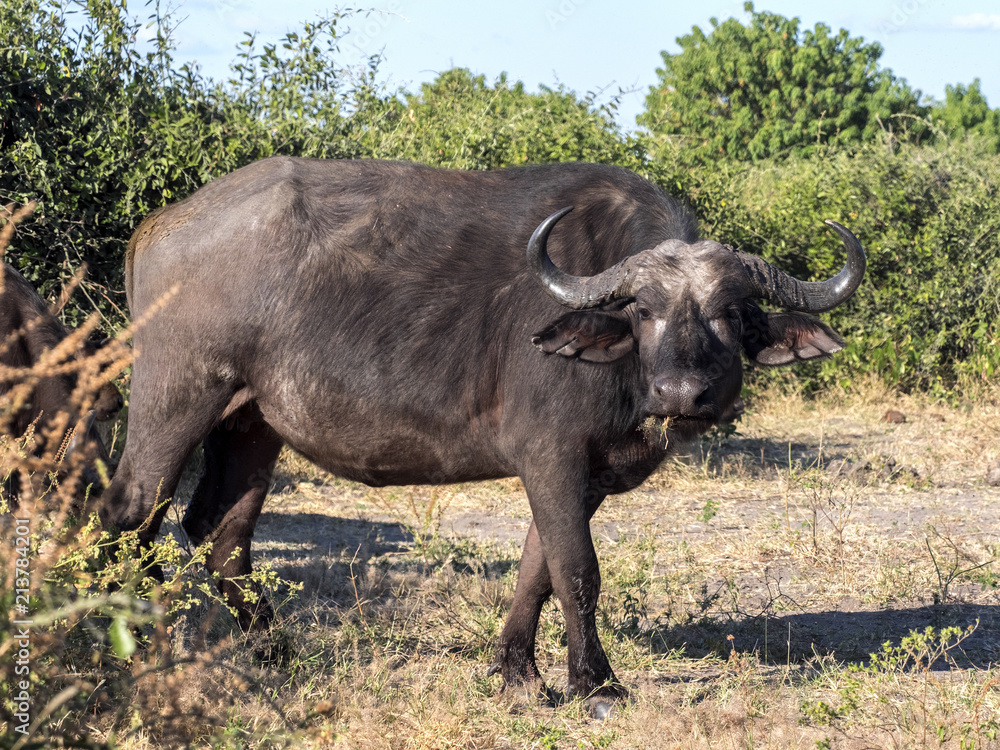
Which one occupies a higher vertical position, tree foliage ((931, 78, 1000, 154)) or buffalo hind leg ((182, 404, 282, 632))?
tree foliage ((931, 78, 1000, 154))

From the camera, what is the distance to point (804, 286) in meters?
4.14

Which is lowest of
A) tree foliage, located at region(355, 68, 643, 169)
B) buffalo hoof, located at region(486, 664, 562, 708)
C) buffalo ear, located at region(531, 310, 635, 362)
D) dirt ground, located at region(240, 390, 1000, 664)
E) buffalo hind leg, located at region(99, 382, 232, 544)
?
buffalo hoof, located at region(486, 664, 562, 708)

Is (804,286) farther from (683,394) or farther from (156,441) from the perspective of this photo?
(156,441)

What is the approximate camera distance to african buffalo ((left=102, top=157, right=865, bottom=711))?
398 centimetres

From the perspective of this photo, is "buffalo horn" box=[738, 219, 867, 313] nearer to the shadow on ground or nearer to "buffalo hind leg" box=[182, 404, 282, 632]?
the shadow on ground

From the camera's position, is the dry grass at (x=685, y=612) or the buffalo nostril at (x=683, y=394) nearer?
the buffalo nostril at (x=683, y=394)

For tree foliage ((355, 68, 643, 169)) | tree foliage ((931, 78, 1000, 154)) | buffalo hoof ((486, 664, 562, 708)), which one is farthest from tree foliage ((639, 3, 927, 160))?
buffalo hoof ((486, 664, 562, 708))

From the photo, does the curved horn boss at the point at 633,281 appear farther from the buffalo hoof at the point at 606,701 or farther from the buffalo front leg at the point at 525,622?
the buffalo hoof at the point at 606,701

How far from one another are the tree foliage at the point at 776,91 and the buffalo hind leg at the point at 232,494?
19.3 meters

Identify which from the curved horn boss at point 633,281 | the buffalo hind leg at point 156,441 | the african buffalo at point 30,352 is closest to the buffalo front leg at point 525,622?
the curved horn boss at point 633,281

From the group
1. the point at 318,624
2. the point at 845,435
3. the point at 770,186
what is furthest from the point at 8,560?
the point at 770,186

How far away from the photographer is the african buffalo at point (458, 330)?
13.1ft

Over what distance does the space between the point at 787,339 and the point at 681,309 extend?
26.0 inches

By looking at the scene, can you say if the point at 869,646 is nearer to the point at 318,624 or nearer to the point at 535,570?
the point at 535,570
